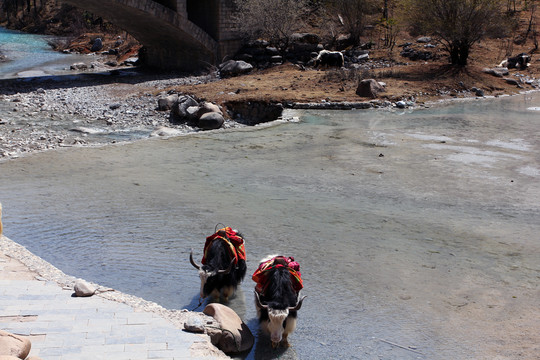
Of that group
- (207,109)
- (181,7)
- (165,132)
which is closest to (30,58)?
(181,7)

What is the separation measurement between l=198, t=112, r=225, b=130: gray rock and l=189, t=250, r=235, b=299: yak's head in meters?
9.81

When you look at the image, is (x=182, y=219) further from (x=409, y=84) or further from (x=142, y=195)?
(x=409, y=84)

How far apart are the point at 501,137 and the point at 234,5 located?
1534 cm

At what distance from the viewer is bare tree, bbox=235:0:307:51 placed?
23.5 metres

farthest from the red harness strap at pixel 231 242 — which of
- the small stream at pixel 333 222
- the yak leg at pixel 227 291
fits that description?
the small stream at pixel 333 222

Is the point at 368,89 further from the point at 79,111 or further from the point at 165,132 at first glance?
the point at 79,111

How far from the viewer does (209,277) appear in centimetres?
546

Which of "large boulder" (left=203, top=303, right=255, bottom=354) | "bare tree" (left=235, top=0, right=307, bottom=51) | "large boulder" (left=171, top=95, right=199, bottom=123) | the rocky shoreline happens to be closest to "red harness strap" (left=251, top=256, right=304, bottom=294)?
"large boulder" (left=203, top=303, right=255, bottom=354)

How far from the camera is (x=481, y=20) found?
1962 centimetres

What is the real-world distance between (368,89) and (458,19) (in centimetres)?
525

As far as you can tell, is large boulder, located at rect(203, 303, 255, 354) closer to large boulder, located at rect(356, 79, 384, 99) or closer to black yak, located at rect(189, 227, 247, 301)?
black yak, located at rect(189, 227, 247, 301)

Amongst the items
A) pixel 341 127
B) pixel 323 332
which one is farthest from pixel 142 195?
pixel 341 127

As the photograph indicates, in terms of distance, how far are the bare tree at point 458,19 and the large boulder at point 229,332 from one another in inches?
682

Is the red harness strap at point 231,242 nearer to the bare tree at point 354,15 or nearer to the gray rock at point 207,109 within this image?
the gray rock at point 207,109
